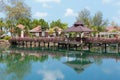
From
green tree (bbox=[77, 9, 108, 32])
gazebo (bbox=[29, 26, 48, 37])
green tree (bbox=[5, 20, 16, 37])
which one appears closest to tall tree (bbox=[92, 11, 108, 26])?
green tree (bbox=[77, 9, 108, 32])

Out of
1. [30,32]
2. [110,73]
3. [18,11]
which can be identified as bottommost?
[110,73]

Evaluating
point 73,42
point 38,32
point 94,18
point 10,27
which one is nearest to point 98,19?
point 94,18

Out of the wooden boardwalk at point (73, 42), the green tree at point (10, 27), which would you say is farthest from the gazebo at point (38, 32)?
the wooden boardwalk at point (73, 42)

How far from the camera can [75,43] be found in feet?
113

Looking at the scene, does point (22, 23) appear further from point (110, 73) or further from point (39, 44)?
point (110, 73)

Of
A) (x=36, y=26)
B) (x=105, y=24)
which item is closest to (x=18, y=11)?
(x=36, y=26)

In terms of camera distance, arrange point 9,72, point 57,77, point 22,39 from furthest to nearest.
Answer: point 22,39 → point 9,72 → point 57,77

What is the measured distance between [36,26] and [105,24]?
21326mm

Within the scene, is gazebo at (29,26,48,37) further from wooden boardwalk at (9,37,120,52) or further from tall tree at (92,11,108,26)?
tall tree at (92,11,108,26)

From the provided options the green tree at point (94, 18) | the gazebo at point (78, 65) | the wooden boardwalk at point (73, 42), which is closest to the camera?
the gazebo at point (78, 65)

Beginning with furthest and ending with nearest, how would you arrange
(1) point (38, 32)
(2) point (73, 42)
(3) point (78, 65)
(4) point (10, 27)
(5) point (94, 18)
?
1. (5) point (94, 18)
2. (1) point (38, 32)
3. (4) point (10, 27)
4. (2) point (73, 42)
5. (3) point (78, 65)

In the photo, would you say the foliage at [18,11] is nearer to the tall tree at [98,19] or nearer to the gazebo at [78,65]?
the tall tree at [98,19]

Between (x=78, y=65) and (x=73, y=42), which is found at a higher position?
(x=73, y=42)

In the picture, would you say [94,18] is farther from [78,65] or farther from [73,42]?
[78,65]
